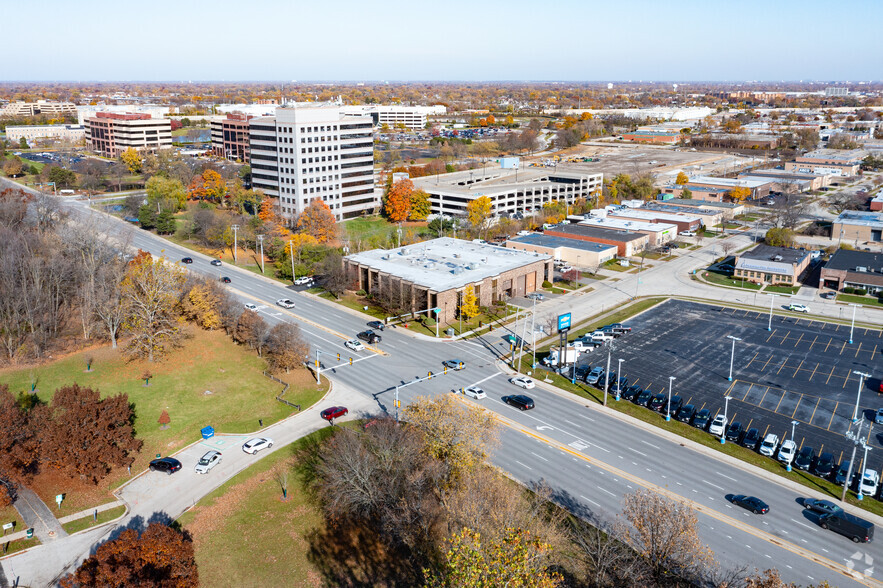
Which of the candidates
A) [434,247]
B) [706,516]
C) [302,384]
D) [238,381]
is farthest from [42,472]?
[434,247]

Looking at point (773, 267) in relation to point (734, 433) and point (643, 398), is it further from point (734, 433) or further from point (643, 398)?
point (734, 433)

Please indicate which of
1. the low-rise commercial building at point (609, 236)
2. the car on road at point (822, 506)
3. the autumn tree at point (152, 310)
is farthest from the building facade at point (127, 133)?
the car on road at point (822, 506)

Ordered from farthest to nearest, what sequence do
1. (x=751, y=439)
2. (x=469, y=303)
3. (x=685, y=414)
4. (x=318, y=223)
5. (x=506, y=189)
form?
(x=506, y=189)
(x=318, y=223)
(x=469, y=303)
(x=685, y=414)
(x=751, y=439)

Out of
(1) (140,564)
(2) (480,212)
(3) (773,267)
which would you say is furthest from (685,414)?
(2) (480,212)

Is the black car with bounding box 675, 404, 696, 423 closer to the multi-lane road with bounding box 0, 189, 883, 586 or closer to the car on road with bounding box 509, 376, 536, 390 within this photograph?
the multi-lane road with bounding box 0, 189, 883, 586

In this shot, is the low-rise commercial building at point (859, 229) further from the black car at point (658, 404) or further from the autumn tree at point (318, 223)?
the autumn tree at point (318, 223)

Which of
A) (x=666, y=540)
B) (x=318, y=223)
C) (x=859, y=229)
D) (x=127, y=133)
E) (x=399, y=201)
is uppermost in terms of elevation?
(x=127, y=133)
